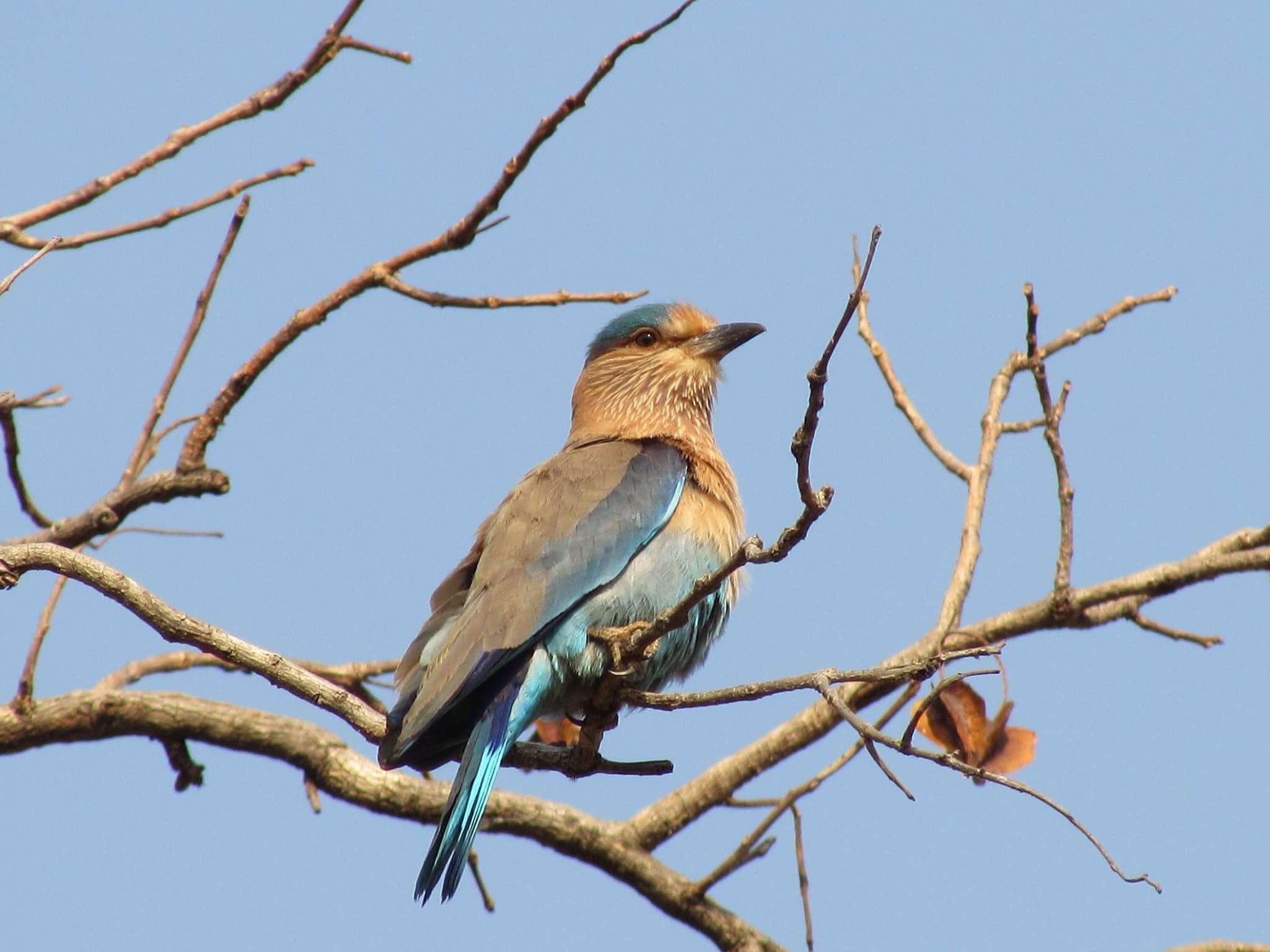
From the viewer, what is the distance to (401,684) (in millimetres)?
5305

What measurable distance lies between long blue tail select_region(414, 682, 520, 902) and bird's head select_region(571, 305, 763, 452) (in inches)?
79.4

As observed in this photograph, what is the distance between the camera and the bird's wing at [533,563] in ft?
16.3

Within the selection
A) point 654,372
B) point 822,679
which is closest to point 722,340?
point 654,372

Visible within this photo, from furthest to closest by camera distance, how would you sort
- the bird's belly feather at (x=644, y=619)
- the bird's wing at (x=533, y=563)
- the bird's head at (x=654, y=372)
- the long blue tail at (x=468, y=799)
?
the bird's head at (x=654, y=372), the bird's belly feather at (x=644, y=619), the bird's wing at (x=533, y=563), the long blue tail at (x=468, y=799)

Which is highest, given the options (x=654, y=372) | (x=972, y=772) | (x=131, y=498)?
(x=654, y=372)

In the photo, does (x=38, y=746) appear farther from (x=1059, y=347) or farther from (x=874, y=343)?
(x=1059, y=347)

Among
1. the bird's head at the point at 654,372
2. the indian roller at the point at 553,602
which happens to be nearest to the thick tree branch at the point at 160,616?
the indian roller at the point at 553,602

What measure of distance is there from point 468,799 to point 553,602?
76 cm

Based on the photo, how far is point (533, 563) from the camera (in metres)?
5.31

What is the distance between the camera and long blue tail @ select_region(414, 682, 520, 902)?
4.64 meters

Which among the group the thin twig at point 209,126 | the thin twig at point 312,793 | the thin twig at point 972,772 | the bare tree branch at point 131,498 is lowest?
the thin twig at point 972,772

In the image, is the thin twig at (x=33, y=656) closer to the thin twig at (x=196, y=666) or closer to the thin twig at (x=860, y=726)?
the thin twig at (x=196, y=666)

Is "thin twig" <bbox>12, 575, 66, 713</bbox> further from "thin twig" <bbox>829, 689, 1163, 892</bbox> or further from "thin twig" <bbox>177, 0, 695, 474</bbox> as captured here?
"thin twig" <bbox>829, 689, 1163, 892</bbox>

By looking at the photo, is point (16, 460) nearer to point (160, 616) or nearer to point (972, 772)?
point (160, 616)
